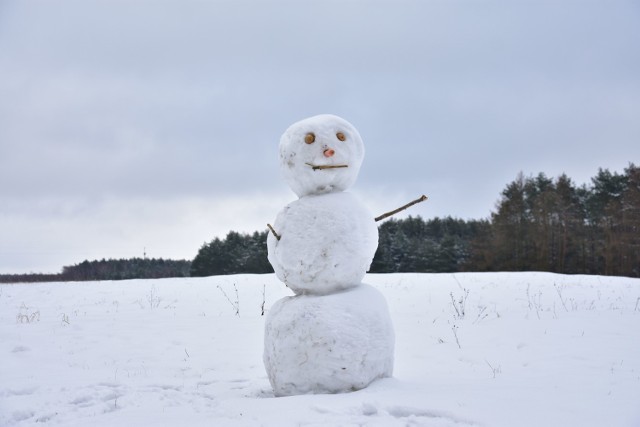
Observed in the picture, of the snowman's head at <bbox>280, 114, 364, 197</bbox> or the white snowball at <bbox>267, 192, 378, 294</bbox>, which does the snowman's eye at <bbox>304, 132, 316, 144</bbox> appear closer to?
the snowman's head at <bbox>280, 114, 364, 197</bbox>

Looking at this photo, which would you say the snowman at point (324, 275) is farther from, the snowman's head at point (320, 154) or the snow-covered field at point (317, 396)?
the snow-covered field at point (317, 396)

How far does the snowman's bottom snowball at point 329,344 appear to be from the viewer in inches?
169

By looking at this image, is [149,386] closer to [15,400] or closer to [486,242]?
[15,400]

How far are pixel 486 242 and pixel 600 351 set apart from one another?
25880 millimetres

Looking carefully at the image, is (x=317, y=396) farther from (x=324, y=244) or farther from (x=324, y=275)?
(x=324, y=244)

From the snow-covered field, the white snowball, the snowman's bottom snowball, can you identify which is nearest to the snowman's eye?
the white snowball

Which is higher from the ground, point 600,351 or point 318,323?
point 318,323

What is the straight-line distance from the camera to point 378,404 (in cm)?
372

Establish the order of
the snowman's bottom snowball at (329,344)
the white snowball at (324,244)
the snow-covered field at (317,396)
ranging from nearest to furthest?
the snow-covered field at (317,396)
the snowman's bottom snowball at (329,344)
the white snowball at (324,244)

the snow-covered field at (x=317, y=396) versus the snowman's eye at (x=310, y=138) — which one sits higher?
the snowman's eye at (x=310, y=138)

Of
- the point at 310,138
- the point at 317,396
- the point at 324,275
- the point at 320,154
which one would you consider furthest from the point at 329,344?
the point at 310,138

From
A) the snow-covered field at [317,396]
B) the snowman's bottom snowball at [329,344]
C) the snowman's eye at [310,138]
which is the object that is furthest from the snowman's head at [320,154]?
the snow-covered field at [317,396]

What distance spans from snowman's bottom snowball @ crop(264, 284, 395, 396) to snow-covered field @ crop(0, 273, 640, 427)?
0.84 feet

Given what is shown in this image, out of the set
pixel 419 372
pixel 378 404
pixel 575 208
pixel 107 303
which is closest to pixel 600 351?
pixel 419 372
